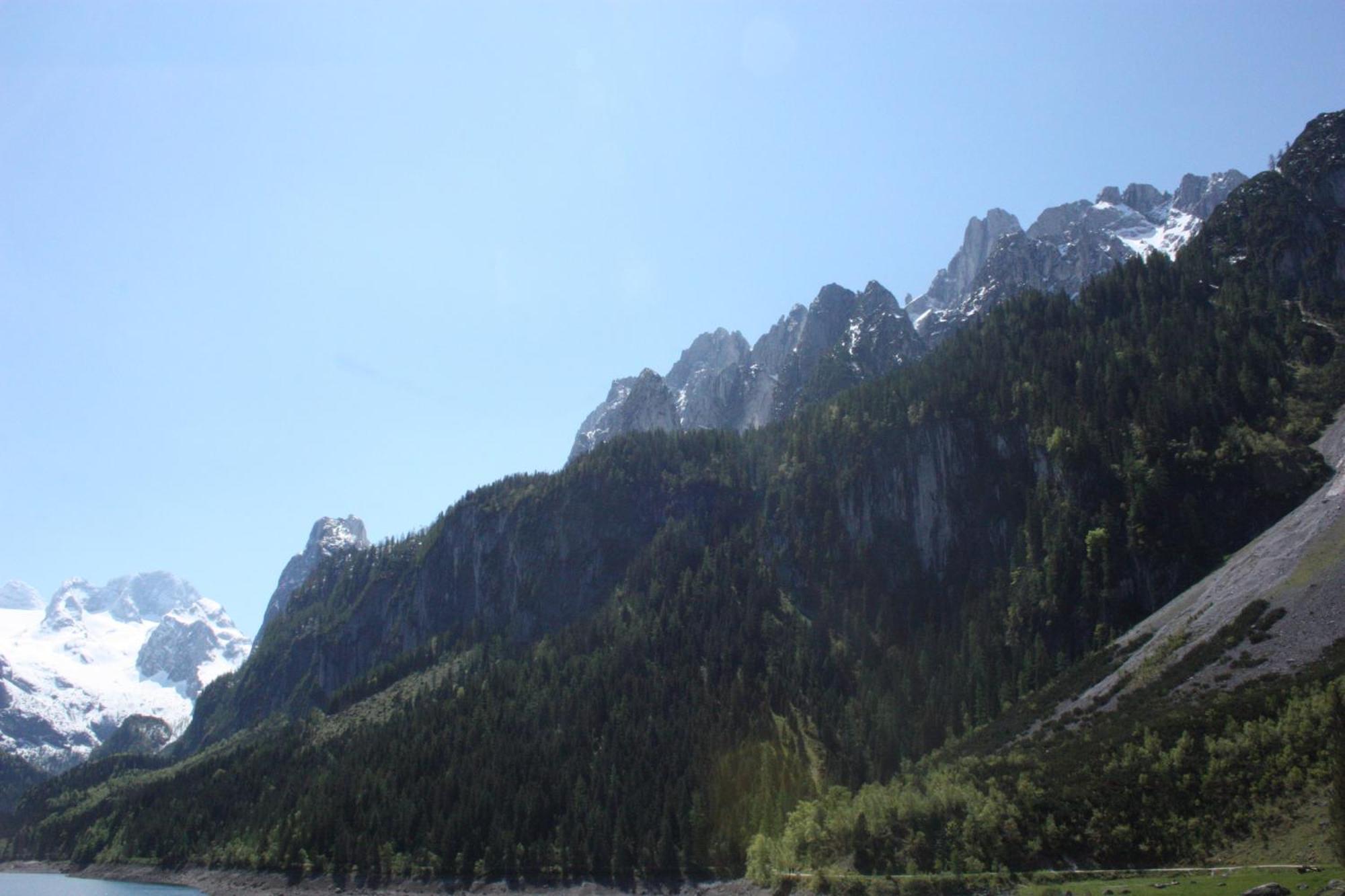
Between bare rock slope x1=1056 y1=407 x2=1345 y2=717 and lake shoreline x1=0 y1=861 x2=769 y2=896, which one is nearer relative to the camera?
bare rock slope x1=1056 y1=407 x2=1345 y2=717

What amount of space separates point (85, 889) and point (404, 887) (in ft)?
243

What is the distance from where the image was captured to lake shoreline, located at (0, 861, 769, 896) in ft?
396

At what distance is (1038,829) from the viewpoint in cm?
8425

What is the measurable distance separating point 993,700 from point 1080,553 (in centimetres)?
3106

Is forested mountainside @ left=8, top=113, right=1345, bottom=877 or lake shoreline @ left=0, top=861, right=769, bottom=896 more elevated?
forested mountainside @ left=8, top=113, right=1345, bottom=877

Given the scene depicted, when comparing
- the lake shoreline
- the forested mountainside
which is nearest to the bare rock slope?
the forested mountainside

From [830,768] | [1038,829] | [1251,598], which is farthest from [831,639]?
[1038,829]

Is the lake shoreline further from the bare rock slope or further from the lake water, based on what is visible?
the bare rock slope

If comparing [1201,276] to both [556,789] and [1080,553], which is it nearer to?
[1080,553]

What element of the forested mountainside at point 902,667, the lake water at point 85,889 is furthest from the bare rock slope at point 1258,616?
the lake water at point 85,889

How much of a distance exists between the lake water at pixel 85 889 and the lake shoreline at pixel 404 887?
11.9ft

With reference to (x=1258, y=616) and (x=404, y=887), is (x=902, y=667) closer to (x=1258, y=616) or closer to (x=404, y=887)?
(x=1258, y=616)

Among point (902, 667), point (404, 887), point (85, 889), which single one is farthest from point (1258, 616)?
point (85, 889)

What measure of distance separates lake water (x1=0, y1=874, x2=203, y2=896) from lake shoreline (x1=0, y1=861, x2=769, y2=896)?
3615mm
